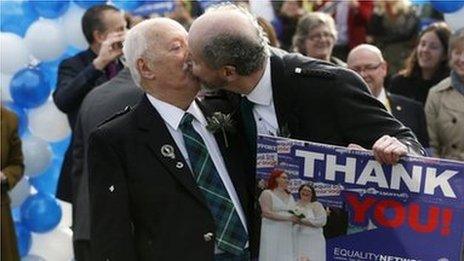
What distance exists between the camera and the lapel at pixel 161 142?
8.70 ft

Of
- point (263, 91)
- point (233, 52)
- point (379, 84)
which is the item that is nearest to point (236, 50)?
point (233, 52)

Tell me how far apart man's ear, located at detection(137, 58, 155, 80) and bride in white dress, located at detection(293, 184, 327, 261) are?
59 centimetres

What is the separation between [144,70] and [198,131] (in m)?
0.26

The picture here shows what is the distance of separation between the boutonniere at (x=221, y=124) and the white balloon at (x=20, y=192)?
2.60 meters

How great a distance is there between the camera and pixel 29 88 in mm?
4930

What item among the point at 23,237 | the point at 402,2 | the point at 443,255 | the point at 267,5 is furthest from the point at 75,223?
the point at 402,2

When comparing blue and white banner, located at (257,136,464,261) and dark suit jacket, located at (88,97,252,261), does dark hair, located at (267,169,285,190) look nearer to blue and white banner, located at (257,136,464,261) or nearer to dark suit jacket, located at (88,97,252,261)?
blue and white banner, located at (257,136,464,261)

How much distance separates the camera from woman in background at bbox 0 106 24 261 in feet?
15.8

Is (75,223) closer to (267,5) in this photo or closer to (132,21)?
(132,21)

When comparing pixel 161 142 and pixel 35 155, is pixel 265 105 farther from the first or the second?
pixel 35 155

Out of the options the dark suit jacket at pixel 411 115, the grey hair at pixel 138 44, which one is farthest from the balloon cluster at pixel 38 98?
the grey hair at pixel 138 44

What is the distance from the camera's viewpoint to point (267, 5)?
5938 mm

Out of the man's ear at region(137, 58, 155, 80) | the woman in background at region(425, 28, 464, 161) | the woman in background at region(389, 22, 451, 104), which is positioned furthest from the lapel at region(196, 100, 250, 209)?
the woman in background at region(389, 22, 451, 104)

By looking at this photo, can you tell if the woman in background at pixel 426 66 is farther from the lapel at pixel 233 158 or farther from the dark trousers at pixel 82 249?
the lapel at pixel 233 158
